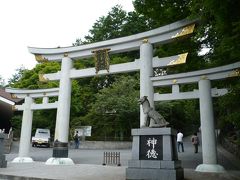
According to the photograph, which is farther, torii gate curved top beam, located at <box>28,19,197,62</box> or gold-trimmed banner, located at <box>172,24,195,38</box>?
torii gate curved top beam, located at <box>28,19,197,62</box>

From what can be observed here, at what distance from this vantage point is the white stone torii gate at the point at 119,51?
12906 mm

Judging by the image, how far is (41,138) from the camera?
27.9 m

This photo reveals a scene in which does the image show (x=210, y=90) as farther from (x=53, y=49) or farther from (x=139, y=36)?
(x=53, y=49)

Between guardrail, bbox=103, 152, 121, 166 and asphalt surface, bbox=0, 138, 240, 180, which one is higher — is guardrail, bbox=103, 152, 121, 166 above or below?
above

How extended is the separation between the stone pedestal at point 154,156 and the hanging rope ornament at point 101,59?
18.7ft

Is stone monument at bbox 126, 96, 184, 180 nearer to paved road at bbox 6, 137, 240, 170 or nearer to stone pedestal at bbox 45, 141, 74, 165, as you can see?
paved road at bbox 6, 137, 240, 170

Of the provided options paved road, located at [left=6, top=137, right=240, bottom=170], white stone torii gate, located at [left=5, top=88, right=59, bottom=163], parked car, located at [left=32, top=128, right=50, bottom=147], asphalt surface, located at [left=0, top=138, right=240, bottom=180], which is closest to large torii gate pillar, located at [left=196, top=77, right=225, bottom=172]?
asphalt surface, located at [left=0, top=138, right=240, bottom=180]

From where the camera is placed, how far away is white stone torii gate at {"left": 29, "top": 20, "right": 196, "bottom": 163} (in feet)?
42.3

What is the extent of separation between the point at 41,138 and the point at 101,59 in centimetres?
1620

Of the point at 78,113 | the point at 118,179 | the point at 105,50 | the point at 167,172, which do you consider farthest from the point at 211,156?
the point at 78,113

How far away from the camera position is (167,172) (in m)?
8.70

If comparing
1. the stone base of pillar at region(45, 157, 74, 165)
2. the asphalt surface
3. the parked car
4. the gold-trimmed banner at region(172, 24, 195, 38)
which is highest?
the gold-trimmed banner at region(172, 24, 195, 38)

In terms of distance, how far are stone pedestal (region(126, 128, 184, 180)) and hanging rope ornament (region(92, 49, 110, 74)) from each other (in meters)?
5.70

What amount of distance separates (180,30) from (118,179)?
7485mm
